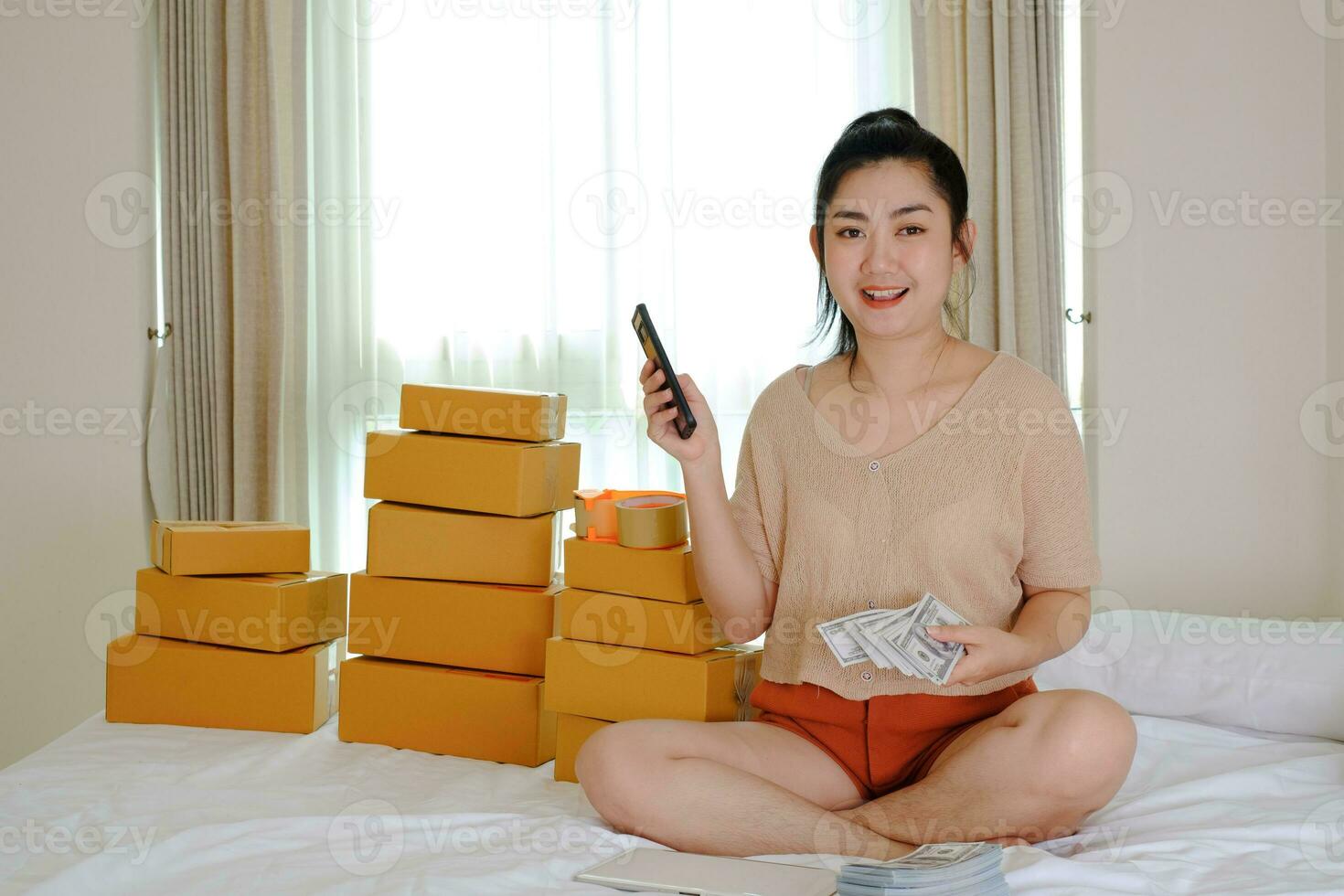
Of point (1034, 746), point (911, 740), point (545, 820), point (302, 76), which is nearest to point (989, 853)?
point (1034, 746)

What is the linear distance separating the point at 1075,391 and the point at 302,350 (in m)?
1.98

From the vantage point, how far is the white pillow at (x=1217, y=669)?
1.74m

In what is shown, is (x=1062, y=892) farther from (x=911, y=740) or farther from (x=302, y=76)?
(x=302, y=76)

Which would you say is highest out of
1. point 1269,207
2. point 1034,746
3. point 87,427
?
point 1269,207

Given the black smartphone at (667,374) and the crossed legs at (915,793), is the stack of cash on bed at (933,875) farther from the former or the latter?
the black smartphone at (667,374)

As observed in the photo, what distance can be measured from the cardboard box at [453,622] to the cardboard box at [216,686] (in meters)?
0.13

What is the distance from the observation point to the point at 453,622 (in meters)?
1.91

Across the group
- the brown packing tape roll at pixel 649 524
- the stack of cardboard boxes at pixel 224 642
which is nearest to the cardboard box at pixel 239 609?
the stack of cardboard boxes at pixel 224 642

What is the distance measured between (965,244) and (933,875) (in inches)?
36.0

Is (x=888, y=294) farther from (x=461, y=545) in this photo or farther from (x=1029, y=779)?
(x=461, y=545)

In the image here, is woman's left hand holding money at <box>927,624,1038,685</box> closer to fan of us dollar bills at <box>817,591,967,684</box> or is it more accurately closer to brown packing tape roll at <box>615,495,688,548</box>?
fan of us dollar bills at <box>817,591,967,684</box>

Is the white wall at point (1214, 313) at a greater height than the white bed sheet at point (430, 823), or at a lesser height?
greater

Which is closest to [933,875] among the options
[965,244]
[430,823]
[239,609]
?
[430,823]

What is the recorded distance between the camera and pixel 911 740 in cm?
151
